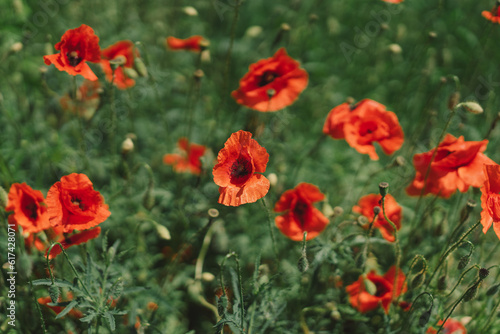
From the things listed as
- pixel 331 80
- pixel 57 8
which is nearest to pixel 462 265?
pixel 331 80

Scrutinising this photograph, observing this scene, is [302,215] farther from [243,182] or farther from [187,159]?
[187,159]

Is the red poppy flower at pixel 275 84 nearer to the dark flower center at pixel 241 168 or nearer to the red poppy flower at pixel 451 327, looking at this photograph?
the dark flower center at pixel 241 168

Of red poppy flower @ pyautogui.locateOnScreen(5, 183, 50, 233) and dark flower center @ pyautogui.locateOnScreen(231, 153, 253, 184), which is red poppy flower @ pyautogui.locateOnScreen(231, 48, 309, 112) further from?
red poppy flower @ pyautogui.locateOnScreen(5, 183, 50, 233)

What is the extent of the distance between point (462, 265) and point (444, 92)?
280 centimetres

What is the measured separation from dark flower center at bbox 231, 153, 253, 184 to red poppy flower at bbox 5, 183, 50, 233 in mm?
864

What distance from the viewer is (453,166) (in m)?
2.28

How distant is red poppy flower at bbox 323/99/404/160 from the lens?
2.45 metres

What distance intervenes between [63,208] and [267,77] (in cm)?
142

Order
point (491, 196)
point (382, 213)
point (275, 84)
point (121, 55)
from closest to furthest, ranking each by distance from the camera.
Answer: point (491, 196) < point (382, 213) < point (275, 84) < point (121, 55)

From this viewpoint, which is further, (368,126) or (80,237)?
(368,126)

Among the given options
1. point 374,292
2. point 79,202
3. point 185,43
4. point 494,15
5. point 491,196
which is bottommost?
point 374,292

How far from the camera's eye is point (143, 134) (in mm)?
3545

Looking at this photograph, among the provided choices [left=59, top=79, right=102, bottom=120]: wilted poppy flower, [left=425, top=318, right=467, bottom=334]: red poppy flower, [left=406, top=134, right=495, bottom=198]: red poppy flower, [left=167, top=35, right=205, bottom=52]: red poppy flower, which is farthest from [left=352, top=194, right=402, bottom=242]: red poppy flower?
[left=59, top=79, right=102, bottom=120]: wilted poppy flower

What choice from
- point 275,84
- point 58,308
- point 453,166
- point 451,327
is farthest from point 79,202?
point 451,327
